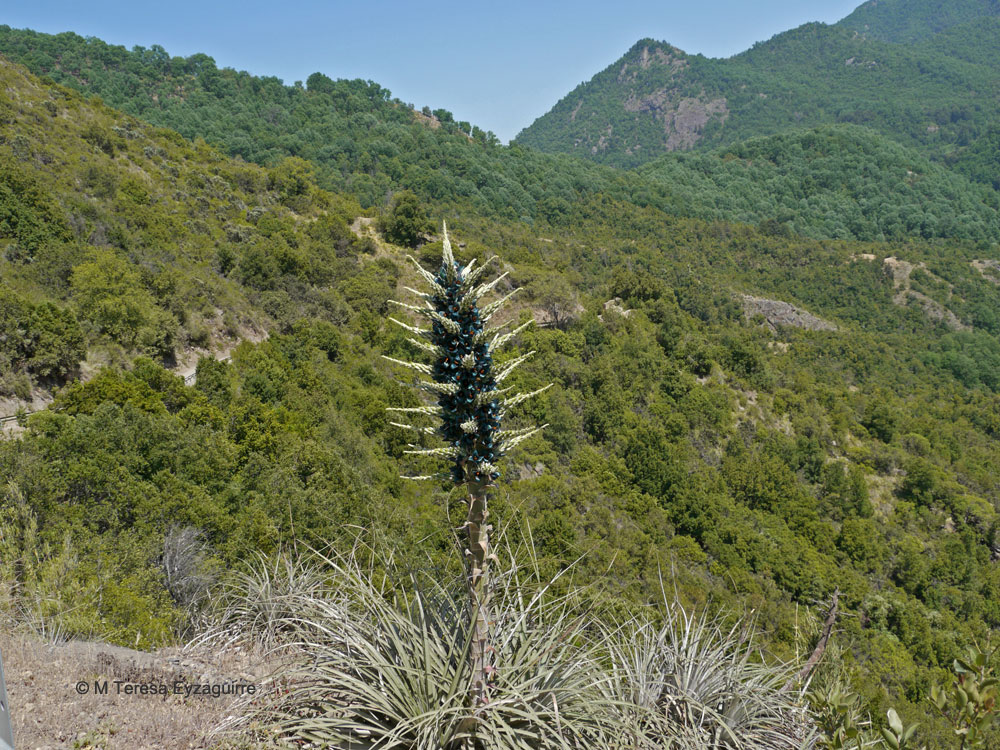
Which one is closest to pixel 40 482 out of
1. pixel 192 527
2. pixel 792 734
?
pixel 192 527

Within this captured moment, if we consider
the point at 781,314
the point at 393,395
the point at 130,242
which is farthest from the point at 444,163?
the point at 393,395

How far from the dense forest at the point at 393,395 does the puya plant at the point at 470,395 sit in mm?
1371

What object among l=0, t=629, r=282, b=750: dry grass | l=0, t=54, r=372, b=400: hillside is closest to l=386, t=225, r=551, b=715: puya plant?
l=0, t=629, r=282, b=750: dry grass

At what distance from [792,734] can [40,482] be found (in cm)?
1116

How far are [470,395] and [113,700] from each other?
382cm

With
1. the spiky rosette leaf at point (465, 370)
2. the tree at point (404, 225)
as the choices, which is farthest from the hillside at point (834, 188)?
the spiky rosette leaf at point (465, 370)

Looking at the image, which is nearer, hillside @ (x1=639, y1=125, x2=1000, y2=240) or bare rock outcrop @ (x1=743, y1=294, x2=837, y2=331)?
bare rock outcrop @ (x1=743, y1=294, x2=837, y2=331)

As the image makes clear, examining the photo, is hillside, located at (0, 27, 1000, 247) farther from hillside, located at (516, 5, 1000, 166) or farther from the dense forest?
hillside, located at (516, 5, 1000, 166)

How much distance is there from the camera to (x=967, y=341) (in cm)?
6962

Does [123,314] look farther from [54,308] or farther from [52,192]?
[52,192]

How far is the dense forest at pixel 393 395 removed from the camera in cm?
1083

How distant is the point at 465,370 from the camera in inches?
142

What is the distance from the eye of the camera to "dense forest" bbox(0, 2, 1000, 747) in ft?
35.5

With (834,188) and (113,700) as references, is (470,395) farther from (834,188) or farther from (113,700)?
(834,188)
